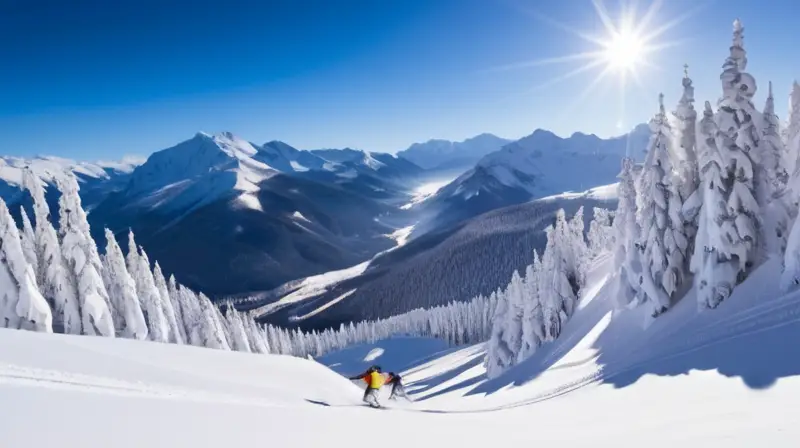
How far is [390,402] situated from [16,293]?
23.9 m

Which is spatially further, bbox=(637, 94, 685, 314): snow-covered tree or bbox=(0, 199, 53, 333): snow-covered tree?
bbox=(0, 199, 53, 333): snow-covered tree

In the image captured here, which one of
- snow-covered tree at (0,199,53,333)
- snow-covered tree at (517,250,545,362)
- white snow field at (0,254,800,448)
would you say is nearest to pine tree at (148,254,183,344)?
snow-covered tree at (0,199,53,333)

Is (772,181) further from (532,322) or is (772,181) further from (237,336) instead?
(237,336)

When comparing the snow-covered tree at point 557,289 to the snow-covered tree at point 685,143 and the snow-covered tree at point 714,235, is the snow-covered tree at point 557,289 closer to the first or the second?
the snow-covered tree at point 685,143

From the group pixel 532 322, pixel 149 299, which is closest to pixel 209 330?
pixel 149 299

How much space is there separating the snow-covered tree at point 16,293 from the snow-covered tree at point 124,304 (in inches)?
262

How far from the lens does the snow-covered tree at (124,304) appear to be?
34.5 metres

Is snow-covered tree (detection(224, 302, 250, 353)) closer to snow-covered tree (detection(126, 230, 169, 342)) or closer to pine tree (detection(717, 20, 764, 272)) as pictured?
snow-covered tree (detection(126, 230, 169, 342))

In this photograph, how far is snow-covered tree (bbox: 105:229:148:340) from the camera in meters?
34.5

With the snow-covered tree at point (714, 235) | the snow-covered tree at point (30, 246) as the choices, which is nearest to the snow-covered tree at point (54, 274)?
the snow-covered tree at point (30, 246)

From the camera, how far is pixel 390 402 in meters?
21.5

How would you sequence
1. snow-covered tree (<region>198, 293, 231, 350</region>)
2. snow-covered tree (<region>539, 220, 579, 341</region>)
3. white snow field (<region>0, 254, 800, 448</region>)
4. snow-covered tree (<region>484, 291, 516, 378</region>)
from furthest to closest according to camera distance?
1. snow-covered tree (<region>484, 291, 516, 378</region>)
2. snow-covered tree (<region>198, 293, 231, 350</region>)
3. snow-covered tree (<region>539, 220, 579, 341</region>)
4. white snow field (<region>0, 254, 800, 448</region>)

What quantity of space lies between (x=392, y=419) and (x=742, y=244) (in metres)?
20.6

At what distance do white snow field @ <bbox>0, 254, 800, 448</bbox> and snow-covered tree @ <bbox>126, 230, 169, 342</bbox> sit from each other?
20.1 metres
